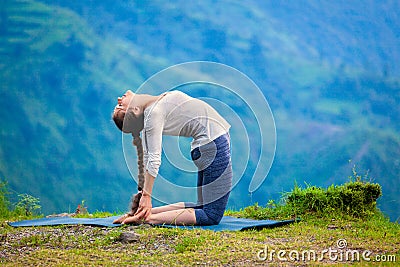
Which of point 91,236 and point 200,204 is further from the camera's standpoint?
point 200,204

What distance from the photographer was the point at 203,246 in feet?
11.9

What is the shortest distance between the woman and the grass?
34 cm

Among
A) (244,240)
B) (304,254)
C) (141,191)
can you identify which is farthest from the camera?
(141,191)

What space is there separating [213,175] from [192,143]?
0.32m

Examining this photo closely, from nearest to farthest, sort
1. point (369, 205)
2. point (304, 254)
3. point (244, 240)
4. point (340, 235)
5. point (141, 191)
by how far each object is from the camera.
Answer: point (304, 254) < point (244, 240) < point (340, 235) < point (141, 191) < point (369, 205)

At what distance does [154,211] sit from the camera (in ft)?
15.1

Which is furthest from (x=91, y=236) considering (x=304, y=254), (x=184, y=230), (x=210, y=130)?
(x=304, y=254)

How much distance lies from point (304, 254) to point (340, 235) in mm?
868

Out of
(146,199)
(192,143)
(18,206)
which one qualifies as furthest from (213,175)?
(18,206)

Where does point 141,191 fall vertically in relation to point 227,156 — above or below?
below

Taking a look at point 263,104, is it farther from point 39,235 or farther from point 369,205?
point 39,235

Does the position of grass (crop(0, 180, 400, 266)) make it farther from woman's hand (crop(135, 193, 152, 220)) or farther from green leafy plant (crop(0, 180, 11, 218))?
green leafy plant (crop(0, 180, 11, 218))

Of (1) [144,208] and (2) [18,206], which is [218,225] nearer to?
(1) [144,208]

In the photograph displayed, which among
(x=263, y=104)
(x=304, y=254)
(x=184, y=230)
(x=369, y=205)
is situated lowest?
(x=304, y=254)
